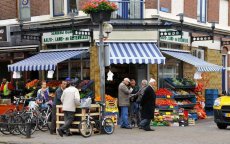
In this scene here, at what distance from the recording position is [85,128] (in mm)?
13359

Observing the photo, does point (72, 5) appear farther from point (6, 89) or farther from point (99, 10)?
point (99, 10)

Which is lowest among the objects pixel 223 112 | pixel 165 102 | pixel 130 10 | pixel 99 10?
pixel 223 112

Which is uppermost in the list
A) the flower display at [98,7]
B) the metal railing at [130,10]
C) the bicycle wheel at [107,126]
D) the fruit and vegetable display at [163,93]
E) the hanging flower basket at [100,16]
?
the metal railing at [130,10]

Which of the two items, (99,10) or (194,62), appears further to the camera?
(194,62)

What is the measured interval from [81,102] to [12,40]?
8.72 m

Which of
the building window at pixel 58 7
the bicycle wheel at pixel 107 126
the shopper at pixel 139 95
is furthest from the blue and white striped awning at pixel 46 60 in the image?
the bicycle wheel at pixel 107 126

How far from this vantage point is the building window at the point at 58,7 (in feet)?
64.7

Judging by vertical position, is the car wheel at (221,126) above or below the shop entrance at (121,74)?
below

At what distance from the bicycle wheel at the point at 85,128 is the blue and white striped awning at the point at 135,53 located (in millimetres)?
3534

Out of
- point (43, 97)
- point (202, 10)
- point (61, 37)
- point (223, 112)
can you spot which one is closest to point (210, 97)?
point (202, 10)

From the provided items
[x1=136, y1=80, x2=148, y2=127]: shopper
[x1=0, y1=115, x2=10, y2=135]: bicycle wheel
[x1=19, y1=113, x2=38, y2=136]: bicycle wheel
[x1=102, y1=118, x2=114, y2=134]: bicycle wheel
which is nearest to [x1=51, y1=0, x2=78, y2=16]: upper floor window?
[x1=136, y1=80, x2=148, y2=127]: shopper

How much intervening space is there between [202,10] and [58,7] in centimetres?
756

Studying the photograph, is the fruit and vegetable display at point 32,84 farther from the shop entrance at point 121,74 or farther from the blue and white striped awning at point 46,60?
the shop entrance at point 121,74

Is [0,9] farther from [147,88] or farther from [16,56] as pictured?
[147,88]
